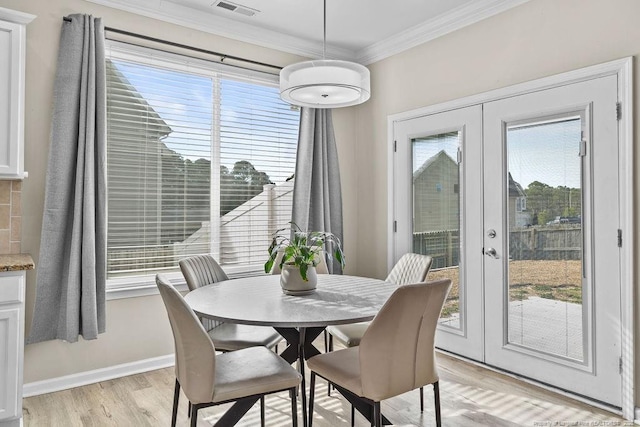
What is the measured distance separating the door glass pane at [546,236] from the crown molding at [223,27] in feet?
6.28

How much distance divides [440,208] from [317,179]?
1.12 metres

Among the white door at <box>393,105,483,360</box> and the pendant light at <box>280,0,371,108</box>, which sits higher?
the pendant light at <box>280,0,371,108</box>

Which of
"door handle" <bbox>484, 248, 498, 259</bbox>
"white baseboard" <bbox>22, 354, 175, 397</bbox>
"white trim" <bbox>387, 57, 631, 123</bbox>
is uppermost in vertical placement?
"white trim" <bbox>387, 57, 631, 123</bbox>

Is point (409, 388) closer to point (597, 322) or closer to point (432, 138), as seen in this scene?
point (597, 322)

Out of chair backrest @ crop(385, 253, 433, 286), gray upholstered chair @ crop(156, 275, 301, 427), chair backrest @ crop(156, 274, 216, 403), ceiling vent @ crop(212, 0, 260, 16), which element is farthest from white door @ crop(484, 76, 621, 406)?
chair backrest @ crop(156, 274, 216, 403)

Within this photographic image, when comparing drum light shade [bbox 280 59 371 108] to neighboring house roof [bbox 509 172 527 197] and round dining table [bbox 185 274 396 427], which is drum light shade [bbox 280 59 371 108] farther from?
neighboring house roof [bbox 509 172 527 197]

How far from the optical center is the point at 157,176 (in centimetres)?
335

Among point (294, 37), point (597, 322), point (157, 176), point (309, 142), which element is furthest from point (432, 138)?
point (157, 176)

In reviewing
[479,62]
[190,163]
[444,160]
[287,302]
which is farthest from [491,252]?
[190,163]

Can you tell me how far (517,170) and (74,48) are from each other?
3.05 metres

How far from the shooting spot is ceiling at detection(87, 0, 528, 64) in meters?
3.23

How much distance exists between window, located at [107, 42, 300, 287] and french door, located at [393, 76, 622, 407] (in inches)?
50.2

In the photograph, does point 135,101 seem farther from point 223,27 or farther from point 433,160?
point 433,160

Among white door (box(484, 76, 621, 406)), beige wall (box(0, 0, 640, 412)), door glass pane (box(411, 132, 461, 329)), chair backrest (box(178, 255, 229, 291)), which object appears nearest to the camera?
white door (box(484, 76, 621, 406))
